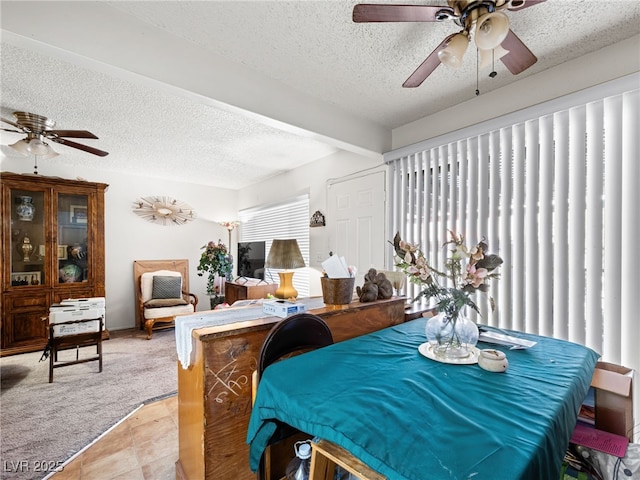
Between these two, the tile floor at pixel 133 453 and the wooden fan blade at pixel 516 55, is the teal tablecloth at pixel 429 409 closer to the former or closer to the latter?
the tile floor at pixel 133 453

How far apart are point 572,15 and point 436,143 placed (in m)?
1.16

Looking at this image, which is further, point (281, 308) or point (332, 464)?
point (281, 308)

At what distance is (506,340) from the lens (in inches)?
57.2

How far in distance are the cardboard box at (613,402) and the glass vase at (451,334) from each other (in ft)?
2.12

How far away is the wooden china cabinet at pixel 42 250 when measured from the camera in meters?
3.53

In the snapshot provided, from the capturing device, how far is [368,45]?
1.84 metres

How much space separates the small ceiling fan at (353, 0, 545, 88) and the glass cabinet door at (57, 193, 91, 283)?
454cm

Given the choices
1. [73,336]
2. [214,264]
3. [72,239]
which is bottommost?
[73,336]

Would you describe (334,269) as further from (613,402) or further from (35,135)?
(35,135)

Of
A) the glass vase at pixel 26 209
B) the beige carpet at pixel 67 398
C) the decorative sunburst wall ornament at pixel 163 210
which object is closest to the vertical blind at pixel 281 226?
the decorative sunburst wall ornament at pixel 163 210

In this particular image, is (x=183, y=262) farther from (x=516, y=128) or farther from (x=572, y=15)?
(x=572, y=15)

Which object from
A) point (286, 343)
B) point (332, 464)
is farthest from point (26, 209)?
point (332, 464)

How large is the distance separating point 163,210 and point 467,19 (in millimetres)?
5173

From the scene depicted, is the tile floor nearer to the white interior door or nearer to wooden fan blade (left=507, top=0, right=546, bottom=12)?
the white interior door
